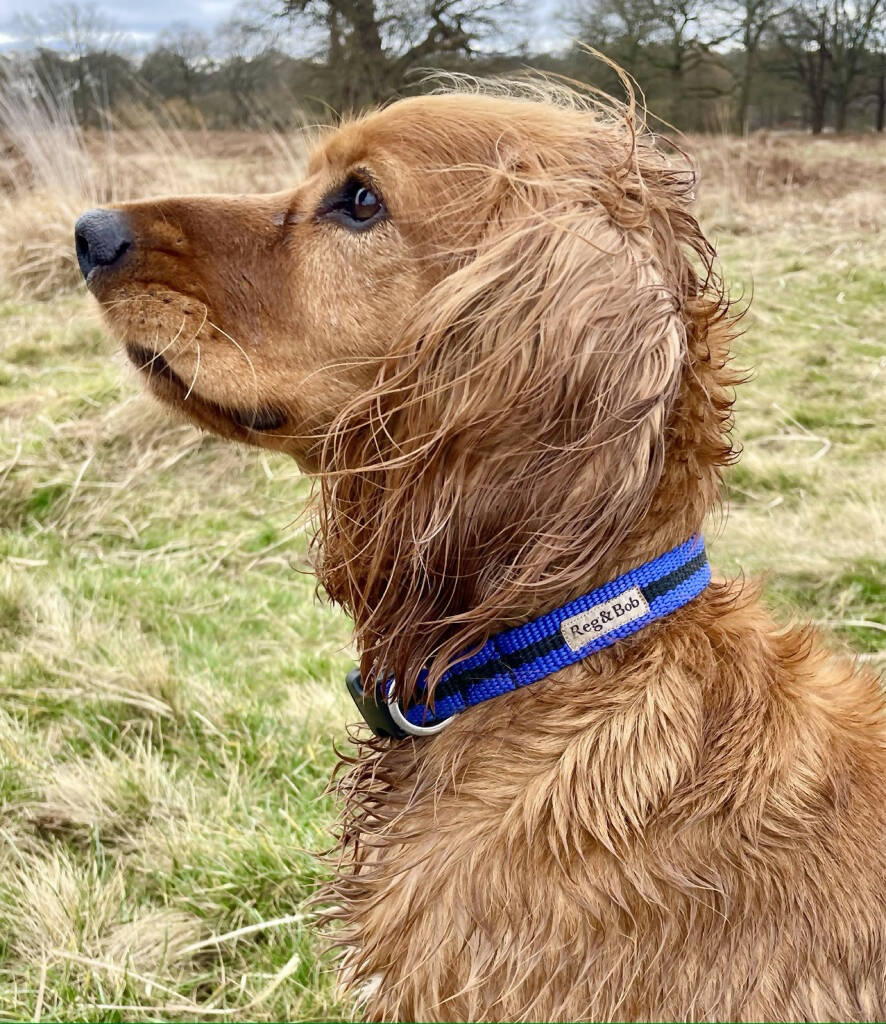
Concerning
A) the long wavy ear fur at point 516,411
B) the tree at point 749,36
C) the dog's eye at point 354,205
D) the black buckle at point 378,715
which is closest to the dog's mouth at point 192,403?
the long wavy ear fur at point 516,411

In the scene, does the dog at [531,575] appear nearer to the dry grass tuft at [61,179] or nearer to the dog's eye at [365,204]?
the dog's eye at [365,204]

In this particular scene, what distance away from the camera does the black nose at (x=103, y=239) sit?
1.79 meters

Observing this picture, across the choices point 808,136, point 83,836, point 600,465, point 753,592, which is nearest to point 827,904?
point 753,592

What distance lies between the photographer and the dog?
1.36 m

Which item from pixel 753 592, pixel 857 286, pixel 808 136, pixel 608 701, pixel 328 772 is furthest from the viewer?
pixel 808 136

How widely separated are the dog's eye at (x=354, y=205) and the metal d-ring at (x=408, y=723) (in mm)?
913

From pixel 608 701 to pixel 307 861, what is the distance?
3.74 ft

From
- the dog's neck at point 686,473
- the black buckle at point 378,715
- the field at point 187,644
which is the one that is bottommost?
the field at point 187,644

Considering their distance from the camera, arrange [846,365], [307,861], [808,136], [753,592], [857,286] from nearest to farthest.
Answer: [753,592], [307,861], [846,365], [857,286], [808,136]

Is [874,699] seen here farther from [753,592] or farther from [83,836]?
[83,836]

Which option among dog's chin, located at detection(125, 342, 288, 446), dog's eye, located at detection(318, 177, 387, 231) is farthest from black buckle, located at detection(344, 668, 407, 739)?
dog's eye, located at detection(318, 177, 387, 231)

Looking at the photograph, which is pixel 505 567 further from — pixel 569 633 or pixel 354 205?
pixel 354 205

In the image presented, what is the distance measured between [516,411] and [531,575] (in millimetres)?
274

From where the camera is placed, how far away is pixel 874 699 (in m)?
1.70
